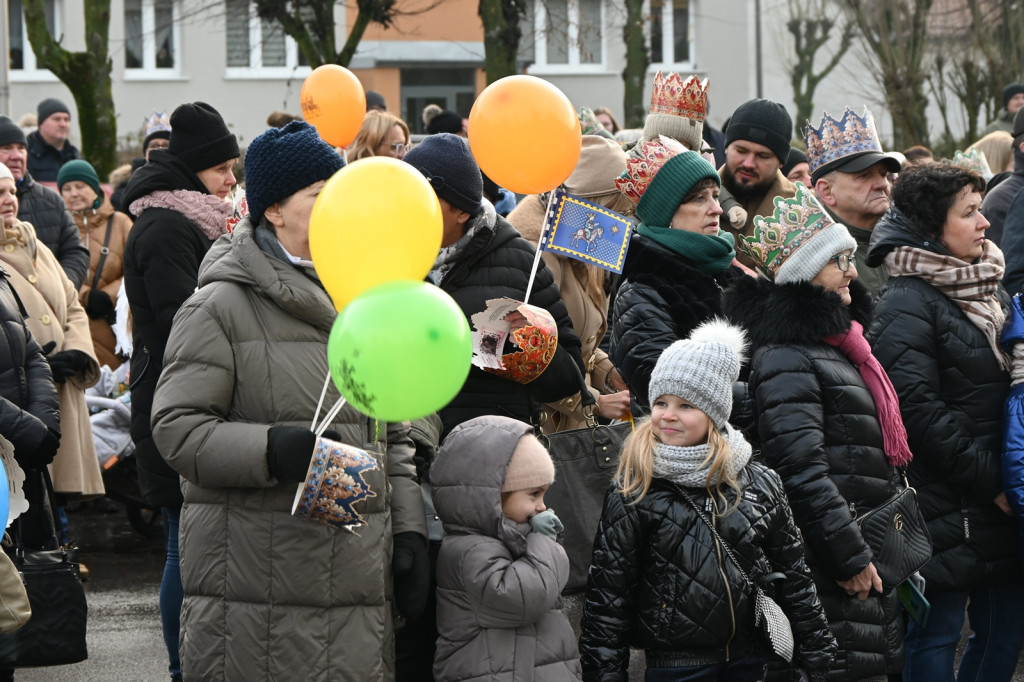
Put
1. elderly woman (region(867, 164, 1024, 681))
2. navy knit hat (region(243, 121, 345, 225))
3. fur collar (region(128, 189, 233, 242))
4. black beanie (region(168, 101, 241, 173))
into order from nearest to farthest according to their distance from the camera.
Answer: navy knit hat (region(243, 121, 345, 225)) → elderly woman (region(867, 164, 1024, 681)) → fur collar (region(128, 189, 233, 242)) → black beanie (region(168, 101, 241, 173))

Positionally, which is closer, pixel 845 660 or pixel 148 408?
pixel 845 660

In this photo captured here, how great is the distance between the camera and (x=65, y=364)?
631 cm

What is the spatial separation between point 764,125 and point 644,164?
1.28 meters

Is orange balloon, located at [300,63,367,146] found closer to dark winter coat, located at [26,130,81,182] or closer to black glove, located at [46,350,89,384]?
black glove, located at [46,350,89,384]

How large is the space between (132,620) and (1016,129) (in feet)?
17.8

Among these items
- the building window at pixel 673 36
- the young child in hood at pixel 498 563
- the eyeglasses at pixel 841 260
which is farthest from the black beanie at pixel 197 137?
the building window at pixel 673 36

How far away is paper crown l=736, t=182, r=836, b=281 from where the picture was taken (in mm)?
4594

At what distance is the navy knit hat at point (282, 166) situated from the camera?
3.60 metres

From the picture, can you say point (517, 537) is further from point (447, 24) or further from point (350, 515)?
point (447, 24)

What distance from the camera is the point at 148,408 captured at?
5168mm

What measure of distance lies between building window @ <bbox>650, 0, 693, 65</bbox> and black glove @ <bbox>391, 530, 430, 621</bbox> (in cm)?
3046

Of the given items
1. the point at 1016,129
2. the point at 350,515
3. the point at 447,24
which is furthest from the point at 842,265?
the point at 447,24

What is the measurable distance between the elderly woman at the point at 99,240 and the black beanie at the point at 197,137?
12.5 feet

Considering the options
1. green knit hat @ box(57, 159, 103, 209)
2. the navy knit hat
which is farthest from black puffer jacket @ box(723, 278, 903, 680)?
green knit hat @ box(57, 159, 103, 209)
